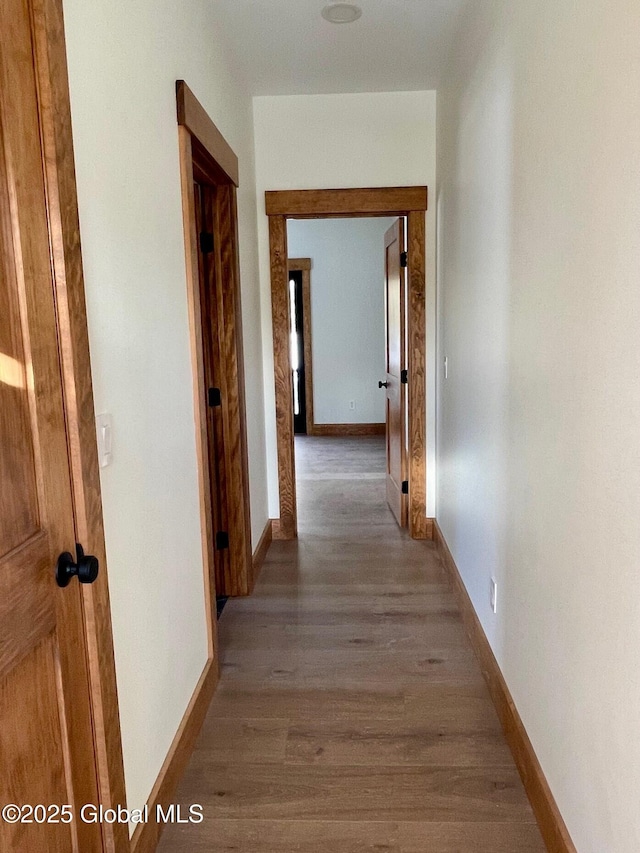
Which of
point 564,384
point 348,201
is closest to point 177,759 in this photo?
point 564,384

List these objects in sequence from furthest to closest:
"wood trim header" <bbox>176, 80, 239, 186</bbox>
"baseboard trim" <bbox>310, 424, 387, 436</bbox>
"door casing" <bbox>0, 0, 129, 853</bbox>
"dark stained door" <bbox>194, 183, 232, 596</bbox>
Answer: "baseboard trim" <bbox>310, 424, 387, 436</bbox>
"dark stained door" <bbox>194, 183, 232, 596</bbox>
"wood trim header" <bbox>176, 80, 239, 186</bbox>
"door casing" <bbox>0, 0, 129, 853</bbox>

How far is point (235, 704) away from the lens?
7.27 feet

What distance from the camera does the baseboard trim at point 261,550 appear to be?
130 inches

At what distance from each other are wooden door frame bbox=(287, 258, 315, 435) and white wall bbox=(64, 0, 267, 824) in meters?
5.17

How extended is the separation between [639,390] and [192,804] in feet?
5.33

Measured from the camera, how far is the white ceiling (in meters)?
2.61

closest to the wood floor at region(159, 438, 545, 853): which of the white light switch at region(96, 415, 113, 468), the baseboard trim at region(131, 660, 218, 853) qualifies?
the baseboard trim at region(131, 660, 218, 853)

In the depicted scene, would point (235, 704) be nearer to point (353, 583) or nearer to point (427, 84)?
point (353, 583)

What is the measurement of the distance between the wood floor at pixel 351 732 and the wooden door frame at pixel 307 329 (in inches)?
175

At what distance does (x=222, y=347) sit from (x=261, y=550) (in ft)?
4.19

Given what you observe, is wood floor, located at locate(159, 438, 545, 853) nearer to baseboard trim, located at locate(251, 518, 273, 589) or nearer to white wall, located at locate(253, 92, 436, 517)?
baseboard trim, located at locate(251, 518, 273, 589)

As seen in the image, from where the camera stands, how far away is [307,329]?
764cm

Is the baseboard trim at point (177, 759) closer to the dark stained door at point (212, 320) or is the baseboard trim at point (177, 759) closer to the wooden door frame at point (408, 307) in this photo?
the dark stained door at point (212, 320)

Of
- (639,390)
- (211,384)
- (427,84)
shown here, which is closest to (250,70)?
(427,84)
